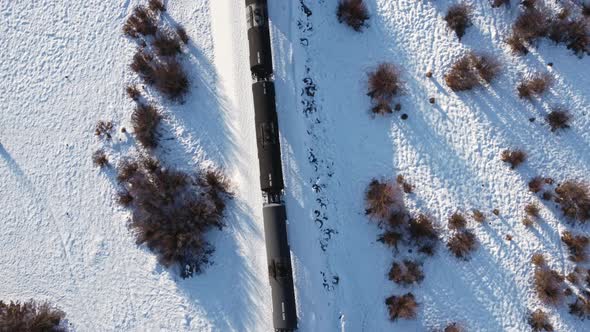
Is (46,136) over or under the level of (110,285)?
over

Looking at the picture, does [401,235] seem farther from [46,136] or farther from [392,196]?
[46,136]

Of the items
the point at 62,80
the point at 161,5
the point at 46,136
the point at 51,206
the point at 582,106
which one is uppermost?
the point at 161,5

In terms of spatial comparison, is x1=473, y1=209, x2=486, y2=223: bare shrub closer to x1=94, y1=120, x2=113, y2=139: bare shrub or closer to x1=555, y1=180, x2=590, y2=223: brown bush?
x1=555, y1=180, x2=590, y2=223: brown bush

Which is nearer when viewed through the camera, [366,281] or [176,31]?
[366,281]

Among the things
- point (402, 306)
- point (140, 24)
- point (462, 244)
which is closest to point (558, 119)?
point (462, 244)

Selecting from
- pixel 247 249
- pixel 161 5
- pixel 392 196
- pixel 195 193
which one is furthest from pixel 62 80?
pixel 392 196

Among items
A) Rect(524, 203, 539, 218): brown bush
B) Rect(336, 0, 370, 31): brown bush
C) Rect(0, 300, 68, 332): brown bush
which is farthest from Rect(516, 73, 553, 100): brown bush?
Rect(0, 300, 68, 332): brown bush
